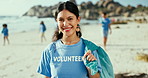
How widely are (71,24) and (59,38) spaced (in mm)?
250

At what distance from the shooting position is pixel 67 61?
5.96ft

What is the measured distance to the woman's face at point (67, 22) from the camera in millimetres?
1897

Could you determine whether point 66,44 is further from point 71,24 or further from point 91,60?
point 91,60

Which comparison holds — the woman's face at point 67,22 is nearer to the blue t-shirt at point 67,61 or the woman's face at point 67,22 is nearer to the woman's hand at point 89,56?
the blue t-shirt at point 67,61

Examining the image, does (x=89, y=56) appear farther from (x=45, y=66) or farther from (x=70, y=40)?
(x=45, y=66)

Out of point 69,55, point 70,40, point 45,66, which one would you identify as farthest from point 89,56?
point 45,66

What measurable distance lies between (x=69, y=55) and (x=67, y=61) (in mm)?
51

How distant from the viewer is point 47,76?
196 centimetres

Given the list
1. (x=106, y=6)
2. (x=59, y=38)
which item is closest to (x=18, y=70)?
(x=59, y=38)

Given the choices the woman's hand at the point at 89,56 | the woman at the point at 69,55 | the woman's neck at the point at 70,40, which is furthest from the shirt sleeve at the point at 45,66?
the woman's hand at the point at 89,56

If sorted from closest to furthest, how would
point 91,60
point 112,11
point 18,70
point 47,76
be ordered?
point 91,60 < point 47,76 < point 18,70 < point 112,11

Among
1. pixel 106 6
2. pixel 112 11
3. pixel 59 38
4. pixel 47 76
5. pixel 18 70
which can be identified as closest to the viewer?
pixel 47 76

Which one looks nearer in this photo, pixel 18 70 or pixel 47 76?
pixel 47 76

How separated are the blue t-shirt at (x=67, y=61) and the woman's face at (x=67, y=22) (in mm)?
120
